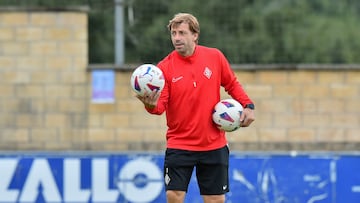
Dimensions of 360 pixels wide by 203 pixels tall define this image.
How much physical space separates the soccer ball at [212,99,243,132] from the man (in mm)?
54

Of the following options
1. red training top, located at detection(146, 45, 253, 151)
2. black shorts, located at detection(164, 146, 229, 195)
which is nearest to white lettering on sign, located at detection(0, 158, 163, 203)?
black shorts, located at detection(164, 146, 229, 195)

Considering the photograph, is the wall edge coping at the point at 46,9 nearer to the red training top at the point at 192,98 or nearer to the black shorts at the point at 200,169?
the red training top at the point at 192,98

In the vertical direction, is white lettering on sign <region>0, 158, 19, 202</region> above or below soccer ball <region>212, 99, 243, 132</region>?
below

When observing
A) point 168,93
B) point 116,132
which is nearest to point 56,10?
point 116,132

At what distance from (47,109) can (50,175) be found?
2257mm

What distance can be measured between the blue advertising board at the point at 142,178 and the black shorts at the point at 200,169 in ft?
8.23

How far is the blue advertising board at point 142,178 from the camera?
30.7 ft

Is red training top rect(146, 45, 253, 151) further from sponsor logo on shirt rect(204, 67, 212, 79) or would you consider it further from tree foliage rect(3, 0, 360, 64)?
tree foliage rect(3, 0, 360, 64)

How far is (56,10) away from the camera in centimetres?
1150

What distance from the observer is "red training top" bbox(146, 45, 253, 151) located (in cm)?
667

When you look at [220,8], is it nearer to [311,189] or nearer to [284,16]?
[284,16]

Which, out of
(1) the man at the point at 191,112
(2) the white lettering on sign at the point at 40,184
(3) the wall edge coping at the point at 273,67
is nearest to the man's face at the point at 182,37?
(1) the man at the point at 191,112

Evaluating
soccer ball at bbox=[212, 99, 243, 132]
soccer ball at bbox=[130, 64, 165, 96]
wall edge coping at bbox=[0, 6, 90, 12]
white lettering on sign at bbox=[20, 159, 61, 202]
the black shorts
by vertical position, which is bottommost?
white lettering on sign at bbox=[20, 159, 61, 202]

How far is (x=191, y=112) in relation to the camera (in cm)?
670
